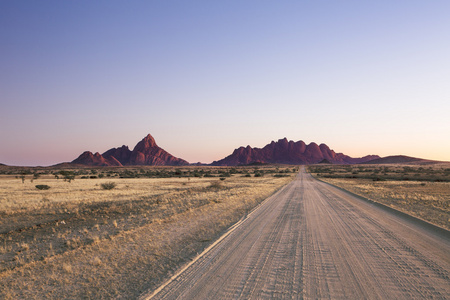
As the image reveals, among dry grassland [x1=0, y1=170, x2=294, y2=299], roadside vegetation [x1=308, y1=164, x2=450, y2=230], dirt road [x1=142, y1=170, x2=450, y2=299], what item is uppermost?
dirt road [x1=142, y1=170, x2=450, y2=299]

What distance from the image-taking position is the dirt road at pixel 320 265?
A: 17.6 ft

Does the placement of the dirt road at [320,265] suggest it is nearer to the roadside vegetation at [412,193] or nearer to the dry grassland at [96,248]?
the dry grassland at [96,248]

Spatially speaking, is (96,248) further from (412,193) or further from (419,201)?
(412,193)

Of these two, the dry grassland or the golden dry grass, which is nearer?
the dry grassland

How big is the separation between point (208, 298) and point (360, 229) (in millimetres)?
8282

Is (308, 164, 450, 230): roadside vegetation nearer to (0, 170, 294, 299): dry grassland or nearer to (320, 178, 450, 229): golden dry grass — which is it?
(320, 178, 450, 229): golden dry grass

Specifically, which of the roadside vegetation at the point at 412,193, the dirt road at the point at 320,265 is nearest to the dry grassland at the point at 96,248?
the dirt road at the point at 320,265

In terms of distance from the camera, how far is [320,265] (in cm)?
684

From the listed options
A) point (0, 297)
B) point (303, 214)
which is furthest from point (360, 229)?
point (0, 297)

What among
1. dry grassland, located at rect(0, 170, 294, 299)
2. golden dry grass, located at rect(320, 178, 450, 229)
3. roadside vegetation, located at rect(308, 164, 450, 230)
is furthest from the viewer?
roadside vegetation, located at rect(308, 164, 450, 230)

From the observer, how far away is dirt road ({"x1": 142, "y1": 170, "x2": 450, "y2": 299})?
17.6 ft

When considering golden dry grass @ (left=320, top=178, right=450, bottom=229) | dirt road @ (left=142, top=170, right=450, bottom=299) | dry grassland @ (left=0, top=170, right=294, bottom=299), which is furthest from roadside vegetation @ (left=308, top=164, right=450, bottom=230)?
dry grassland @ (left=0, top=170, right=294, bottom=299)

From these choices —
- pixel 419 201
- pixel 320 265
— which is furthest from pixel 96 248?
pixel 419 201

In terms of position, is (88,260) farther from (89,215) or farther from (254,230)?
(89,215)
